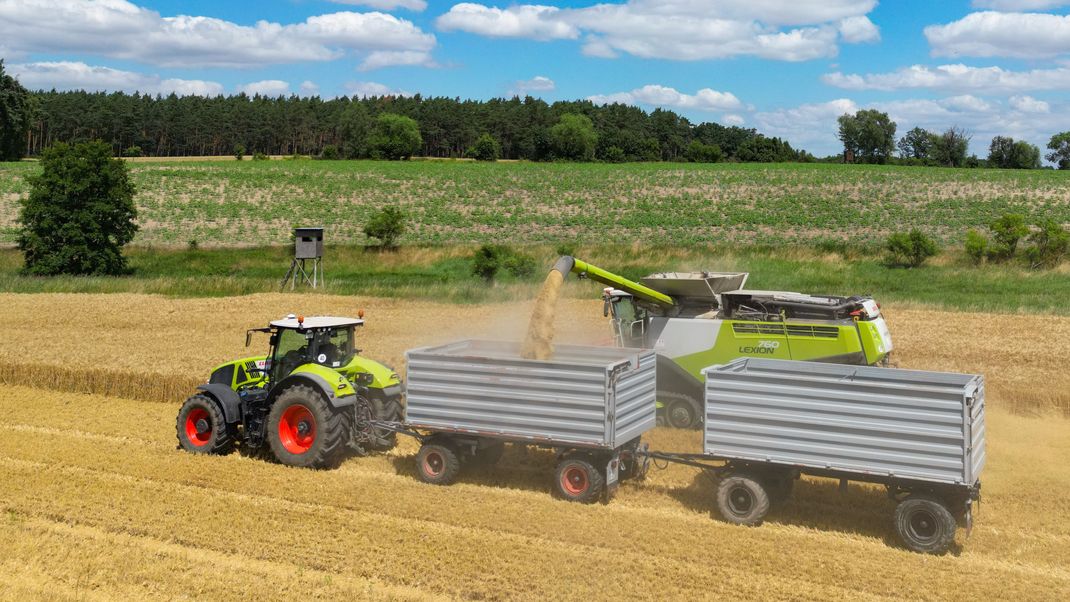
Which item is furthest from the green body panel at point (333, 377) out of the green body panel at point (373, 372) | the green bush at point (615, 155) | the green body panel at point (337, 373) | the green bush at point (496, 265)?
the green bush at point (615, 155)

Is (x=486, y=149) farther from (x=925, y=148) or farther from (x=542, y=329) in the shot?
(x=542, y=329)

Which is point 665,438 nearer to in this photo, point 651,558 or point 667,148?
point 651,558

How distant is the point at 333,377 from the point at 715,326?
630 centimetres

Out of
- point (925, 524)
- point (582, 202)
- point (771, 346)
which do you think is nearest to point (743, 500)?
point (925, 524)

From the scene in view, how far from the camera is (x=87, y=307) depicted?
2973cm

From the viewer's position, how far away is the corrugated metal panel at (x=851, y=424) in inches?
400

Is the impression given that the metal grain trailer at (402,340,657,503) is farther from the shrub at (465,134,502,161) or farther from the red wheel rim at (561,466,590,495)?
the shrub at (465,134,502,161)

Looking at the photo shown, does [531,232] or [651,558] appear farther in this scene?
[531,232]

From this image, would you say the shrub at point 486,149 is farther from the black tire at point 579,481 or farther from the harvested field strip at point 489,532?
the black tire at point 579,481

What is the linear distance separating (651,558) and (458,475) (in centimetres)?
404

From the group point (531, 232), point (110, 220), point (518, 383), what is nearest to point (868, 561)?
point (518, 383)

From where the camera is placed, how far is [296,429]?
1368 centimetres

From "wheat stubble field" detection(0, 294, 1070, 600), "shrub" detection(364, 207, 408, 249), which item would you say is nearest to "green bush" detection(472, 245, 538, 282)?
"shrub" detection(364, 207, 408, 249)

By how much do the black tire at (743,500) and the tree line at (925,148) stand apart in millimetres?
114764
